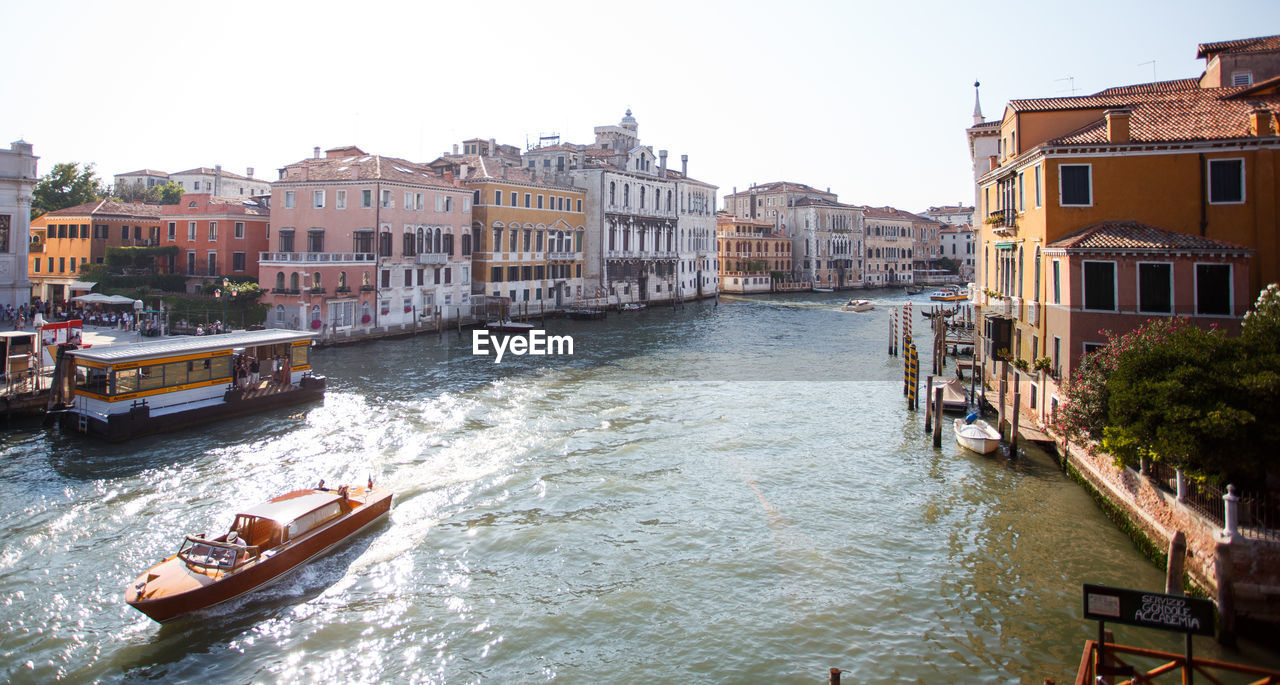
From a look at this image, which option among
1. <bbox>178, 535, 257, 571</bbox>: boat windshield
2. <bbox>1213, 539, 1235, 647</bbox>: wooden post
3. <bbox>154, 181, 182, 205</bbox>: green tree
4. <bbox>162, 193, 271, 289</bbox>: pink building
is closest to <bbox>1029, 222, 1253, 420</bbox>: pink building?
<bbox>1213, 539, 1235, 647</bbox>: wooden post

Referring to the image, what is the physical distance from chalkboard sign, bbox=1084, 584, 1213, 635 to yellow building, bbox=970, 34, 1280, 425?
9482mm

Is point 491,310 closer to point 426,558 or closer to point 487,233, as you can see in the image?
point 487,233

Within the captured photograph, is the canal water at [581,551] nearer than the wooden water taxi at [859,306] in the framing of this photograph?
Yes

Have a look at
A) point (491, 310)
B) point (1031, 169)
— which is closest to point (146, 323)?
point (491, 310)

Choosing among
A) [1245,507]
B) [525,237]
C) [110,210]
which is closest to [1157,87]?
[1245,507]

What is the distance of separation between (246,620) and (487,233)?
3488 cm

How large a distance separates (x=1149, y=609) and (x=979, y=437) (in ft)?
33.2

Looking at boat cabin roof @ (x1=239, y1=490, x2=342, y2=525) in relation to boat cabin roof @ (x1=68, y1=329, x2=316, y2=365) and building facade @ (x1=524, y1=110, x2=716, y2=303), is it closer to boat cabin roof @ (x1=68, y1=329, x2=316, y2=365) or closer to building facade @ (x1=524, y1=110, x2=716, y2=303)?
boat cabin roof @ (x1=68, y1=329, x2=316, y2=365)

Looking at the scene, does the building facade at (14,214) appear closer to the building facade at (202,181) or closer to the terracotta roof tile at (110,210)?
the terracotta roof tile at (110,210)

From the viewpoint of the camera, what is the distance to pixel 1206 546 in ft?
31.9

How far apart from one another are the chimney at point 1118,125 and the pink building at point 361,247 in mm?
27497

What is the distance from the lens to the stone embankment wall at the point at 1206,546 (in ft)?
30.0

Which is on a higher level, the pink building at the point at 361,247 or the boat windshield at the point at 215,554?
the pink building at the point at 361,247

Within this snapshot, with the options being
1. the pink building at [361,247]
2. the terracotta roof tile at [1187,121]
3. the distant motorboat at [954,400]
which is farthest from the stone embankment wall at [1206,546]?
the pink building at [361,247]
